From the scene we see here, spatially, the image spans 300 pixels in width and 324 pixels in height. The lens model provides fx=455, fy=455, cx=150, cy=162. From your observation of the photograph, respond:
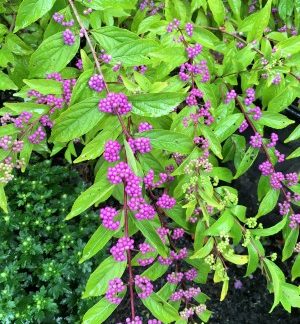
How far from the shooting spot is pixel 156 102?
109 centimetres

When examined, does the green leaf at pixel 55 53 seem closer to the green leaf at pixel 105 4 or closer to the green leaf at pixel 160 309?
the green leaf at pixel 105 4

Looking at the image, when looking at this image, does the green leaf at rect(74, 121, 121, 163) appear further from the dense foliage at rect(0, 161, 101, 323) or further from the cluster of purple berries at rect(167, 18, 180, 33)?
the dense foliage at rect(0, 161, 101, 323)

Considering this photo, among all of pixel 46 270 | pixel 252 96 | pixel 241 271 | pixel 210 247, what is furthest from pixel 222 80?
pixel 241 271

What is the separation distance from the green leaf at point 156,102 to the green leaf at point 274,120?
0.56 metres

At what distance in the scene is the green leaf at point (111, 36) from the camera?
1272 millimetres

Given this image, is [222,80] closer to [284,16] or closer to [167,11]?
[167,11]

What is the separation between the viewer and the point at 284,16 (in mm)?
1965

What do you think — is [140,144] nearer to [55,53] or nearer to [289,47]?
[55,53]

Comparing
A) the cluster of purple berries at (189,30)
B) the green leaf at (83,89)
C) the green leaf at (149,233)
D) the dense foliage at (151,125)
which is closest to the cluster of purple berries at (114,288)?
the dense foliage at (151,125)

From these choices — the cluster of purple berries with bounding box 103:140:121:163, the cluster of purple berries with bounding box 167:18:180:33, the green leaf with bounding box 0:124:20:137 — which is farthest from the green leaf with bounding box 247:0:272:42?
the green leaf with bounding box 0:124:20:137

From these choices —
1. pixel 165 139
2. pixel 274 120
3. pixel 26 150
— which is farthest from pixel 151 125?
pixel 274 120

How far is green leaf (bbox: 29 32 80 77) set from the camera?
1.28 metres

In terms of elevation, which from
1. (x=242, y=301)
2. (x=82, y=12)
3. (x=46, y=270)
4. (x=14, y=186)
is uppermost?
(x=82, y=12)

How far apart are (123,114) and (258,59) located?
2.36 ft
